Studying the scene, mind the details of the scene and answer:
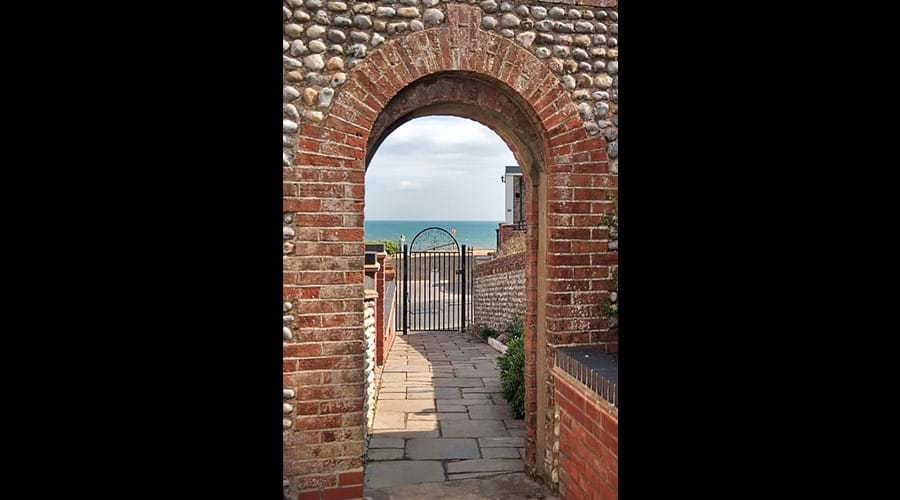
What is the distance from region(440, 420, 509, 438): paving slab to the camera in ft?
17.8

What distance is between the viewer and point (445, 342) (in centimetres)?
1066

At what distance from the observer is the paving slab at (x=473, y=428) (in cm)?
543

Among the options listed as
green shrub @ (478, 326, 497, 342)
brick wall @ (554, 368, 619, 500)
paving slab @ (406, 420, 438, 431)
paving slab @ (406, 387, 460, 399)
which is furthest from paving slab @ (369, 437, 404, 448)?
green shrub @ (478, 326, 497, 342)

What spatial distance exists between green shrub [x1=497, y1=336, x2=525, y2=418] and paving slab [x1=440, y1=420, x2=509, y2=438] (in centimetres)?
28

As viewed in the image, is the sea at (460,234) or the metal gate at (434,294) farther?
the sea at (460,234)

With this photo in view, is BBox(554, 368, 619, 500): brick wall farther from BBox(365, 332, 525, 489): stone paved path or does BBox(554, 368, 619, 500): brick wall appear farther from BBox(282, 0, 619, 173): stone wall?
BBox(282, 0, 619, 173): stone wall

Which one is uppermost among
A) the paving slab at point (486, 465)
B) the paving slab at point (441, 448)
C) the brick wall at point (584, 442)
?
the brick wall at point (584, 442)

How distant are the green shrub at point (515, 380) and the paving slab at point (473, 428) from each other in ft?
0.91

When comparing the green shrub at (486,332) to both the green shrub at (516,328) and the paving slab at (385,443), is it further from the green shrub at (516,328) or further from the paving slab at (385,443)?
the paving slab at (385,443)

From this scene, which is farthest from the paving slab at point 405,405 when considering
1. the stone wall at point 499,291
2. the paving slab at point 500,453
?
the stone wall at point 499,291
